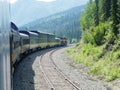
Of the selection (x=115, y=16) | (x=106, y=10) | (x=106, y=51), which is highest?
(x=106, y=10)

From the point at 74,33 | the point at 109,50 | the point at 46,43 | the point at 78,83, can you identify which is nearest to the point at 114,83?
the point at 78,83

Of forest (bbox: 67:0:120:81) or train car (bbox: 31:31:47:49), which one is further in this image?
train car (bbox: 31:31:47:49)

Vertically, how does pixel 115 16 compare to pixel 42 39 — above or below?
above

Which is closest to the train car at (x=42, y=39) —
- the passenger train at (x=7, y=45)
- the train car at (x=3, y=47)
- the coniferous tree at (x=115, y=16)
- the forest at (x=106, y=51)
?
the passenger train at (x=7, y=45)

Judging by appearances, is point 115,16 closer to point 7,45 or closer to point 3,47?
point 7,45

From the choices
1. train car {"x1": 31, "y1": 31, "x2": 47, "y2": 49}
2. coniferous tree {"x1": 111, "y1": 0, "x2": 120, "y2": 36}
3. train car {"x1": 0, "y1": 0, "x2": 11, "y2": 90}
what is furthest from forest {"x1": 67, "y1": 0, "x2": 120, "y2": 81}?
train car {"x1": 0, "y1": 0, "x2": 11, "y2": 90}

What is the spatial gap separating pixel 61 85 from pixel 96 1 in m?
52.9

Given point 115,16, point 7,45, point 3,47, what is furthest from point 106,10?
point 3,47

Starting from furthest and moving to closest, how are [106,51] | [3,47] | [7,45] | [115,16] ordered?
[115,16] → [106,51] → [7,45] → [3,47]

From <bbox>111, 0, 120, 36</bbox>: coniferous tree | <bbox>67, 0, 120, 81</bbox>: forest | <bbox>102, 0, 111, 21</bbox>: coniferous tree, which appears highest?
<bbox>102, 0, 111, 21</bbox>: coniferous tree

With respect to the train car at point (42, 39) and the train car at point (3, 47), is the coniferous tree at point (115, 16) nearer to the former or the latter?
the train car at point (42, 39)

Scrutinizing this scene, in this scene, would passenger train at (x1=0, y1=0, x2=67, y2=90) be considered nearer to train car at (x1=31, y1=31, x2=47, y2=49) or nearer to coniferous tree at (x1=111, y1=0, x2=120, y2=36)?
train car at (x1=31, y1=31, x2=47, y2=49)

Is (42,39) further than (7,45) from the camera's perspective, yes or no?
Yes

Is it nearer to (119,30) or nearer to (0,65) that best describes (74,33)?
(119,30)
